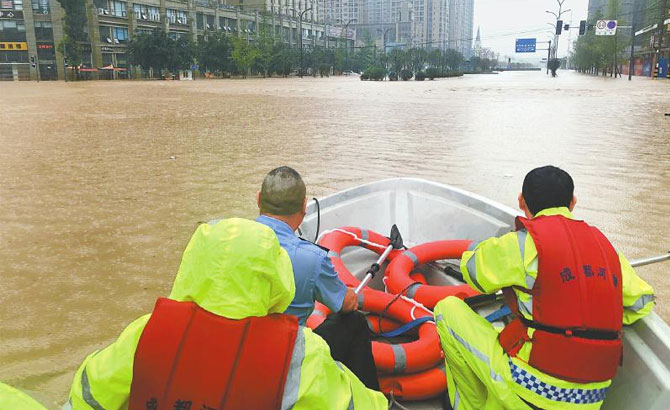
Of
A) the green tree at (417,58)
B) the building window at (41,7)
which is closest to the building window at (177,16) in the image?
the building window at (41,7)

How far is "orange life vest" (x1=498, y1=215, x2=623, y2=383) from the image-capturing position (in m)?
1.90

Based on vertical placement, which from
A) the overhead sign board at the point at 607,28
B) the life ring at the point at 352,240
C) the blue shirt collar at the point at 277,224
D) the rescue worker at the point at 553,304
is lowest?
the life ring at the point at 352,240

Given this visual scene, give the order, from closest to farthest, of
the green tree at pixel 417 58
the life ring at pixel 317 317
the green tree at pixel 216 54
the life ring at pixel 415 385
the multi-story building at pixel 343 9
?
1. the life ring at pixel 415 385
2. the life ring at pixel 317 317
3. the green tree at pixel 216 54
4. the green tree at pixel 417 58
5. the multi-story building at pixel 343 9

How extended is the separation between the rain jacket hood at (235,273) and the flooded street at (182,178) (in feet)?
7.00

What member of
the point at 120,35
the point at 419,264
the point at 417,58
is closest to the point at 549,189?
the point at 419,264

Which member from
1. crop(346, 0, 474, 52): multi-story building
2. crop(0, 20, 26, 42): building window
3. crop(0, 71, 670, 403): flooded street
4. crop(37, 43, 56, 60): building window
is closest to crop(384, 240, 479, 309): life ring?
crop(0, 71, 670, 403): flooded street

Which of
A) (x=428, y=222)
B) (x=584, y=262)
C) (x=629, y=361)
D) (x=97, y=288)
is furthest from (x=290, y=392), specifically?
(x=97, y=288)

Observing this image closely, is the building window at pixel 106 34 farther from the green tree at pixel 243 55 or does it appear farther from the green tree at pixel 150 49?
the green tree at pixel 243 55

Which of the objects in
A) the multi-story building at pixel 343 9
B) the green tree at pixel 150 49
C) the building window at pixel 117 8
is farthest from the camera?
the multi-story building at pixel 343 9

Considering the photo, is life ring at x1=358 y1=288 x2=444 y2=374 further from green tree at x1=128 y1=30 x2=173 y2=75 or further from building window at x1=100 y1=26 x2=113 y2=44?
building window at x1=100 y1=26 x2=113 y2=44

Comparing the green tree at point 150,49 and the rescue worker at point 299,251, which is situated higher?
the green tree at point 150,49

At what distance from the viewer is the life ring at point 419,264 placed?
3.31 metres

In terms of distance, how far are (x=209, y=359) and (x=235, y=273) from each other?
23 cm

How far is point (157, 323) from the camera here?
1.49 metres
